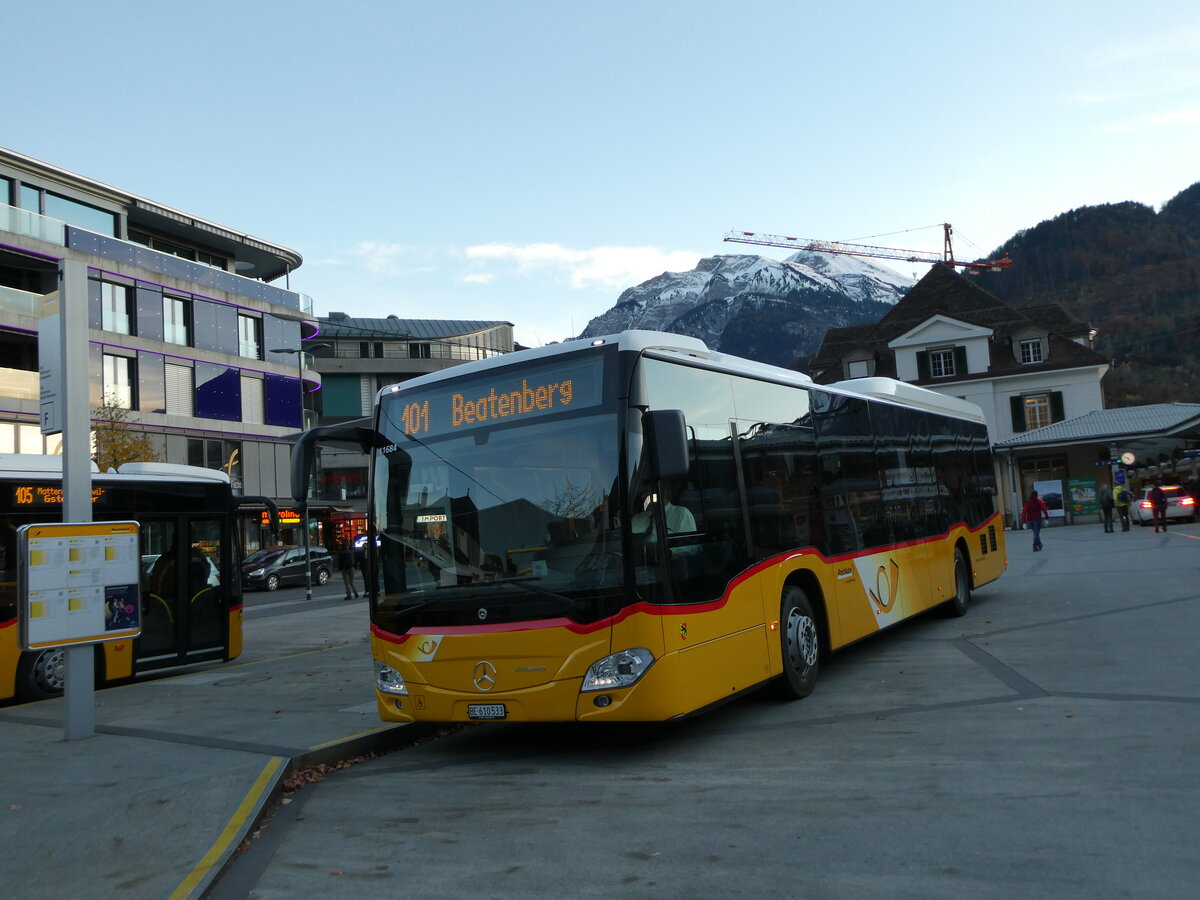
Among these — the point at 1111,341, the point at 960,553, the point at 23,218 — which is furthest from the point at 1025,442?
the point at 1111,341

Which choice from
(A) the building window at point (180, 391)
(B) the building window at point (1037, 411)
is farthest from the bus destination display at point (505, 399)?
(B) the building window at point (1037, 411)

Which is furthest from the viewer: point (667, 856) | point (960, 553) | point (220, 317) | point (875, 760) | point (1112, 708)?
point (220, 317)

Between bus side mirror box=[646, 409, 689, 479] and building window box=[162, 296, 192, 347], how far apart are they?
40.1m

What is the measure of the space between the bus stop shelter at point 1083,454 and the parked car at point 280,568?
29.8m

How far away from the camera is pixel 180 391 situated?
4278 cm

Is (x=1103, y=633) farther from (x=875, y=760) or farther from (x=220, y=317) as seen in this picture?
(x=220, y=317)

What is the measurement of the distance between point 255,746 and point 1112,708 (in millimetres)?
6201

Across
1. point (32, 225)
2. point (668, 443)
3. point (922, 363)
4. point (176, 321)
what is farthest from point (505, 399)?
point (922, 363)

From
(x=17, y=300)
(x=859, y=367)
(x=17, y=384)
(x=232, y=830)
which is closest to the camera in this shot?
(x=232, y=830)

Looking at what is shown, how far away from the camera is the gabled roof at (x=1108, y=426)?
43.1 meters

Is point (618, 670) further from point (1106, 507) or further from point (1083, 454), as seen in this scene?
point (1083, 454)

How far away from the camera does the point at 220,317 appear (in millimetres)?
45406

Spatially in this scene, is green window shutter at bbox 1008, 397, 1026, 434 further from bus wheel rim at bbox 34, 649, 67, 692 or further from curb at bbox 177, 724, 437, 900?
curb at bbox 177, 724, 437, 900

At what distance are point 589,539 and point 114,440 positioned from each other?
32425mm
